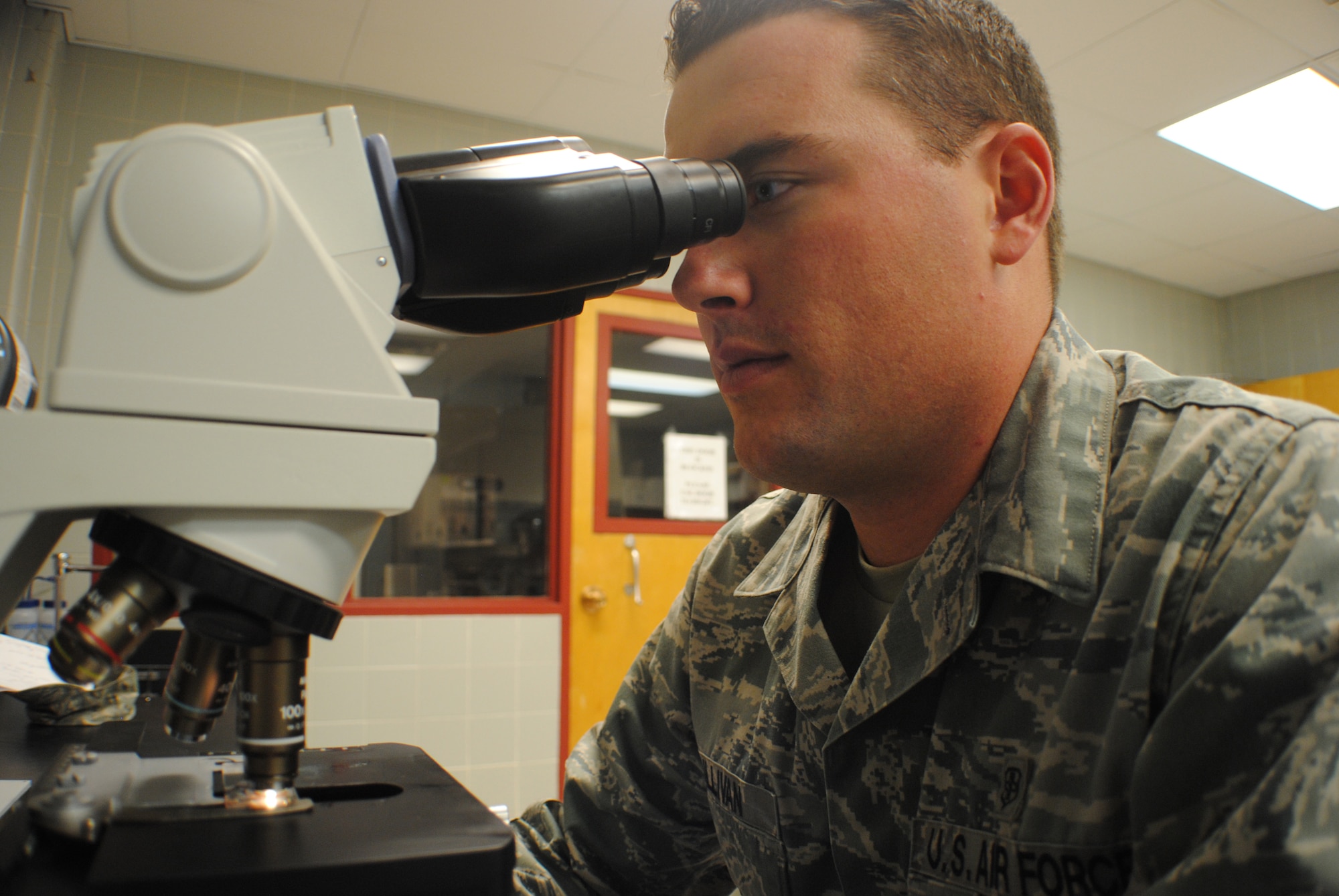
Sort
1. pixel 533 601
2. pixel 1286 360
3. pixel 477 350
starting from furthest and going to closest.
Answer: pixel 1286 360 → pixel 477 350 → pixel 533 601

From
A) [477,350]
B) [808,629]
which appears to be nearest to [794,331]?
[808,629]

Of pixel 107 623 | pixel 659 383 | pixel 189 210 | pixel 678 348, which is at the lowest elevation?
pixel 107 623

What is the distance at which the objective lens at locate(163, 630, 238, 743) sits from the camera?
1.53 feet

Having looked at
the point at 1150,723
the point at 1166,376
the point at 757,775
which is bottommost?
the point at 757,775

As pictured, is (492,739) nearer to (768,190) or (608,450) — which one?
(608,450)

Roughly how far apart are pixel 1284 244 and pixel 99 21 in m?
5.18

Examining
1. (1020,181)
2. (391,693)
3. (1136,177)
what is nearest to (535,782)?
(391,693)

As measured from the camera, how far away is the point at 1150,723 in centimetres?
57

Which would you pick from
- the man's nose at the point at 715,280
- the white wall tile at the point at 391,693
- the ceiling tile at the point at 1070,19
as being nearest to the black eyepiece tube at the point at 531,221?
the man's nose at the point at 715,280

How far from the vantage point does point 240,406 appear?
1.36 ft

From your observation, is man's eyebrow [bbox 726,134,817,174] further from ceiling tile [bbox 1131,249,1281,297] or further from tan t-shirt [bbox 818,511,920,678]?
ceiling tile [bbox 1131,249,1281,297]

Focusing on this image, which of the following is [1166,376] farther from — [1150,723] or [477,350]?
[477,350]

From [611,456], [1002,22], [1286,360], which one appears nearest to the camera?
[1002,22]

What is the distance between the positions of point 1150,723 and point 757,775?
0.40 meters
